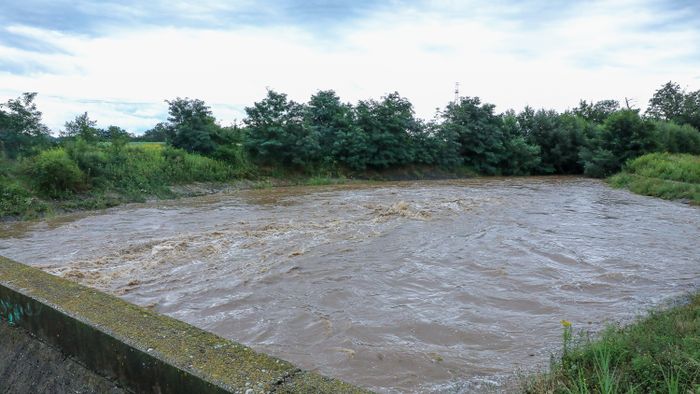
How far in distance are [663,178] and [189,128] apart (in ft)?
66.5

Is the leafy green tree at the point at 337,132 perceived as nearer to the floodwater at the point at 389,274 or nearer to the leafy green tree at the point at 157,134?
the leafy green tree at the point at 157,134

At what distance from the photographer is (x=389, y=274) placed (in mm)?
7508

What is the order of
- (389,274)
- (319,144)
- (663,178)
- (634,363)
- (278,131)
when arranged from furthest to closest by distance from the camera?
(319,144), (278,131), (663,178), (389,274), (634,363)

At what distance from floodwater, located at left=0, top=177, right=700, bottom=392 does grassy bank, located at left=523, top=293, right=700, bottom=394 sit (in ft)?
2.52

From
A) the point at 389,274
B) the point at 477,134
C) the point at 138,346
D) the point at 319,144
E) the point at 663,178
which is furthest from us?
the point at 477,134

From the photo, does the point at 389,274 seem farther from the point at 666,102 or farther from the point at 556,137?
the point at 666,102

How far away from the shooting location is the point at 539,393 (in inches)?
127

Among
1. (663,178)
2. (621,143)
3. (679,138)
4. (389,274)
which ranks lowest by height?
(389,274)

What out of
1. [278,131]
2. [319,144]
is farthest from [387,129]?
[278,131]

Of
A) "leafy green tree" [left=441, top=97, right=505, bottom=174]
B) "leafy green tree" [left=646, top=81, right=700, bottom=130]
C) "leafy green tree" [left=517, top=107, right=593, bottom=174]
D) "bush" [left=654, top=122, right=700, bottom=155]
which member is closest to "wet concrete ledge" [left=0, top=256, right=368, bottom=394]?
"leafy green tree" [left=441, top=97, right=505, bottom=174]

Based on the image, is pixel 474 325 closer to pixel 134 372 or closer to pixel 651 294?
pixel 651 294

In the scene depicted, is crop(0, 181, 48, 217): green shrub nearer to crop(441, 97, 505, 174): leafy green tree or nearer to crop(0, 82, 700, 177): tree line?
crop(0, 82, 700, 177): tree line

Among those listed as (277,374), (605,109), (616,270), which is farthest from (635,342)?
(605,109)

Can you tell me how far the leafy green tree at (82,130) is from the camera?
1888cm
